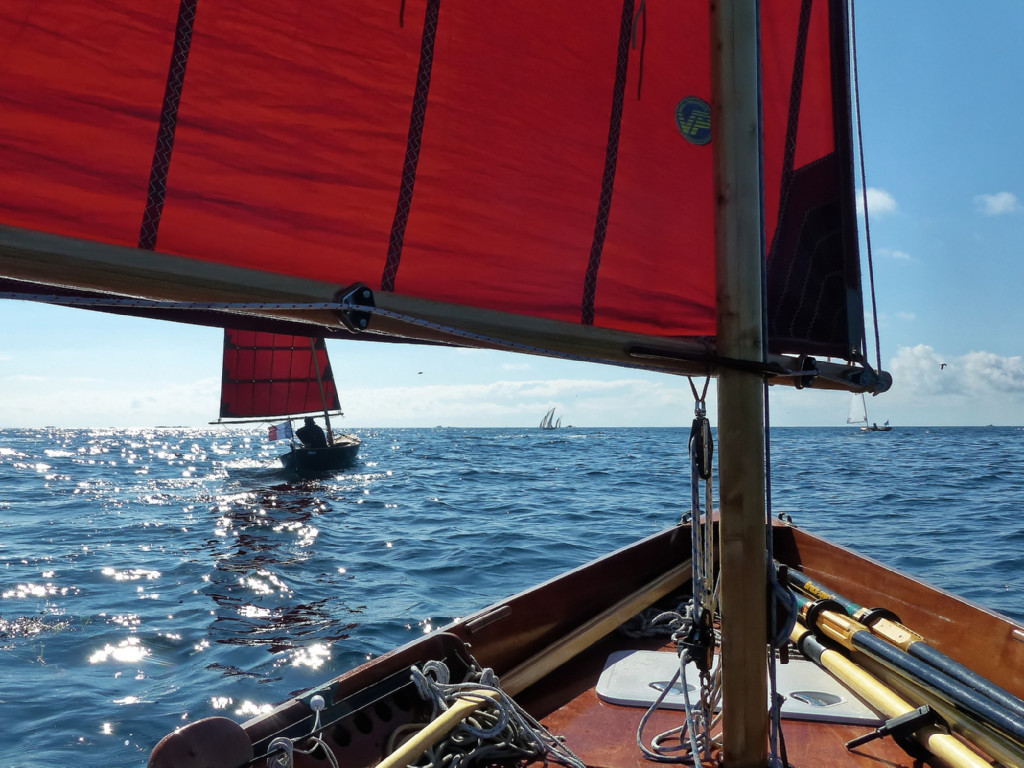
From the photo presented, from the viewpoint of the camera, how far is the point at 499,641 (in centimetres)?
385

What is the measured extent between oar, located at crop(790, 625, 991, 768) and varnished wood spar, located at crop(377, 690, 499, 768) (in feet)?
5.84

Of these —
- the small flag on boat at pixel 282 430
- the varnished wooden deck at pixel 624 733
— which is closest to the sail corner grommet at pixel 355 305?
the varnished wooden deck at pixel 624 733

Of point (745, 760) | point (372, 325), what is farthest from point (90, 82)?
point (745, 760)

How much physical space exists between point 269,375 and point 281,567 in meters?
20.3

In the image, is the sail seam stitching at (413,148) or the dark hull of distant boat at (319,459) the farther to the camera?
the dark hull of distant boat at (319,459)

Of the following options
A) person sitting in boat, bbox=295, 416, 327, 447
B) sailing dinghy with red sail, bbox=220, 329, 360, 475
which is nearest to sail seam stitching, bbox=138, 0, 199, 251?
sailing dinghy with red sail, bbox=220, 329, 360, 475

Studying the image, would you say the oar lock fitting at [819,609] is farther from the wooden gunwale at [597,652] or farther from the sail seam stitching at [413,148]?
the sail seam stitching at [413,148]

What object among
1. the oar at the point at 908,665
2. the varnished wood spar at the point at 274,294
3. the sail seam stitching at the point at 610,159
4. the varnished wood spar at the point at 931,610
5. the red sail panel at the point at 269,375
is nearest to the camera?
the varnished wood spar at the point at 274,294

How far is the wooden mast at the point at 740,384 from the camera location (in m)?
2.14

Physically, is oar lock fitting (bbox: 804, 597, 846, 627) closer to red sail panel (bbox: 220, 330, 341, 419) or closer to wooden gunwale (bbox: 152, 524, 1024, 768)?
wooden gunwale (bbox: 152, 524, 1024, 768)

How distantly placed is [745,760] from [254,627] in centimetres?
749

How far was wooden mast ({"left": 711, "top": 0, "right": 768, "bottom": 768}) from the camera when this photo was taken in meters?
2.14

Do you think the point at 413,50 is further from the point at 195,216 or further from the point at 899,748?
the point at 899,748

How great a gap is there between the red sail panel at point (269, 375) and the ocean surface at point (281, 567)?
212 inches
